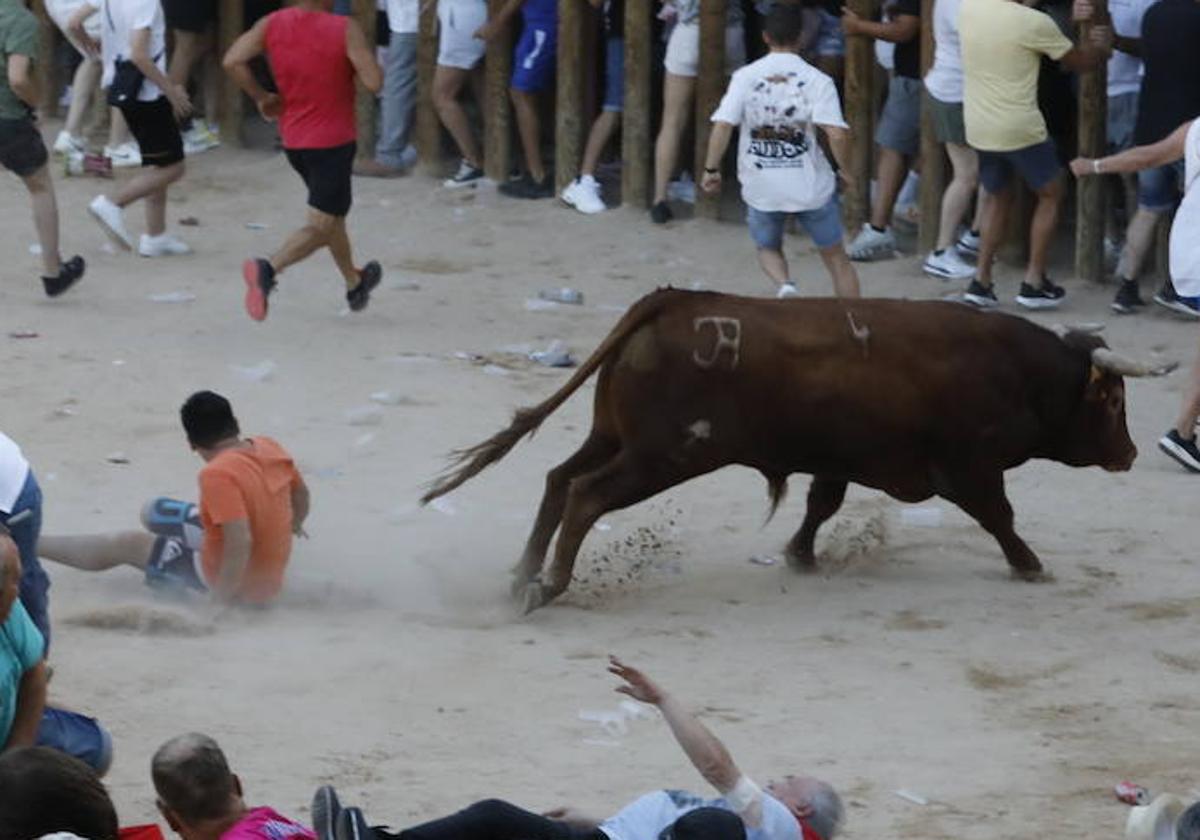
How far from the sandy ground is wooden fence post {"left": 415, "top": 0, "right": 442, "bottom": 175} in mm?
2683

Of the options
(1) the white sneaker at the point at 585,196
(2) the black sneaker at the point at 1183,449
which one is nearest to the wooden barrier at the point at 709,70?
(1) the white sneaker at the point at 585,196

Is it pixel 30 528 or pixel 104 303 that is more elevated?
pixel 30 528

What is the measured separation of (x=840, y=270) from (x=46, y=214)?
13.4 feet

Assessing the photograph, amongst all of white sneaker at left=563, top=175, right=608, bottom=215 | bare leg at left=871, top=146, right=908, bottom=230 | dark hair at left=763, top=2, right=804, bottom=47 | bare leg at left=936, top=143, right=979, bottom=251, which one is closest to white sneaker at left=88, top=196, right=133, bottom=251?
white sneaker at left=563, top=175, right=608, bottom=215

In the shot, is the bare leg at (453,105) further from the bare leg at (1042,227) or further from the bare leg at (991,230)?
the bare leg at (1042,227)

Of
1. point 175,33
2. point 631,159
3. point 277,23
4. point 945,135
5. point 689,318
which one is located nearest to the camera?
point 689,318

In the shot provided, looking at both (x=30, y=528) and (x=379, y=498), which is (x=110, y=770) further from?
(x=379, y=498)

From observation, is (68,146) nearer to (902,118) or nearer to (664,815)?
(902,118)

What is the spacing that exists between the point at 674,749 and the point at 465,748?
2.03 feet

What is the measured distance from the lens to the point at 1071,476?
11195 millimetres

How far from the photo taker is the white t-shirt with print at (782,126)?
12.6 m

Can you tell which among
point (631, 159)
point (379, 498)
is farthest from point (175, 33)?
point (379, 498)

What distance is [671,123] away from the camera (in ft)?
50.6

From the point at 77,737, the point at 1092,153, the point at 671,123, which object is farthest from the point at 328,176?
the point at 77,737
